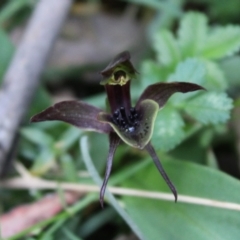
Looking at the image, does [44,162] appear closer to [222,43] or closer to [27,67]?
[27,67]

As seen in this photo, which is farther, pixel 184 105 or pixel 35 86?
pixel 35 86

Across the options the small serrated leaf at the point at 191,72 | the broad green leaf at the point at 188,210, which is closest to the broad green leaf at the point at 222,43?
the small serrated leaf at the point at 191,72

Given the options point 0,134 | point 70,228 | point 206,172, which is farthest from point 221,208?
point 0,134

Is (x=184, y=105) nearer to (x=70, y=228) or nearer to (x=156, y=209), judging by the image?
(x=156, y=209)

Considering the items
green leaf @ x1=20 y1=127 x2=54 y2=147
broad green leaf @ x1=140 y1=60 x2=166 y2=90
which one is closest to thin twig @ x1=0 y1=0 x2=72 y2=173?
green leaf @ x1=20 y1=127 x2=54 y2=147

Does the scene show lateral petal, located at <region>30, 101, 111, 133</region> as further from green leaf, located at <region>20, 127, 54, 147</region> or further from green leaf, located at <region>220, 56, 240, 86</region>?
green leaf, located at <region>220, 56, 240, 86</region>
